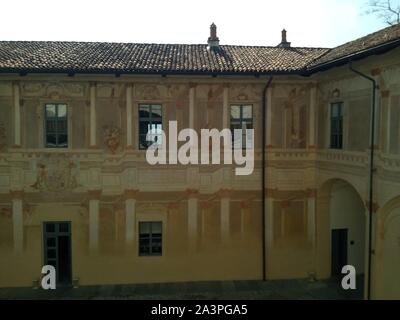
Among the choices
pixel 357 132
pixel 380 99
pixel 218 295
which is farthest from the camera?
pixel 218 295

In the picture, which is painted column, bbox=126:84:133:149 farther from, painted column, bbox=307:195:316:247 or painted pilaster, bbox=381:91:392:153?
painted pilaster, bbox=381:91:392:153

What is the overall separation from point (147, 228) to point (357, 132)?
26.8ft

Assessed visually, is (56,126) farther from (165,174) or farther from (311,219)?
(311,219)

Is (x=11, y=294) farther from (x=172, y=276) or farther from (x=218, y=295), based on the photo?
(x=218, y=295)

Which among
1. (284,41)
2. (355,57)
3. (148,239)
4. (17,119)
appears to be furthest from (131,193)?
(284,41)

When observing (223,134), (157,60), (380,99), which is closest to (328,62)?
(380,99)

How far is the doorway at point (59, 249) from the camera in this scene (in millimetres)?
13930

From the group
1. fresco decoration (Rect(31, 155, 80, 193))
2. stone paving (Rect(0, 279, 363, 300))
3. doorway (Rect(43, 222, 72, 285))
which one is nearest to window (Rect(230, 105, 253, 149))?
stone paving (Rect(0, 279, 363, 300))

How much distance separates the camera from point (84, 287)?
13.9 meters

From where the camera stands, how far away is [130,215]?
14.1 m

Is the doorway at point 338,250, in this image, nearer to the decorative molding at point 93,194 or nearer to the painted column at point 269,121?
the painted column at point 269,121

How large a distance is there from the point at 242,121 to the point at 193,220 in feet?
13.8

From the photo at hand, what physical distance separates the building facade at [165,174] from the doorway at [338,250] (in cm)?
4

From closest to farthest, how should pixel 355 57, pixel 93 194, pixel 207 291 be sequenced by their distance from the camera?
pixel 355 57
pixel 207 291
pixel 93 194
